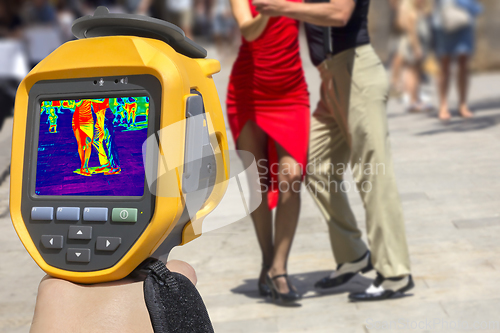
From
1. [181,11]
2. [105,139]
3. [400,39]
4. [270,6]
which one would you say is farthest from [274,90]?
[181,11]

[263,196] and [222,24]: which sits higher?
[222,24]

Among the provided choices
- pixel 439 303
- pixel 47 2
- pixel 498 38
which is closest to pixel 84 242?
pixel 439 303

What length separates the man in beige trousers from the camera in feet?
8.41

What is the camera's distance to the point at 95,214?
1021mm

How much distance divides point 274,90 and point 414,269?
3.49 ft

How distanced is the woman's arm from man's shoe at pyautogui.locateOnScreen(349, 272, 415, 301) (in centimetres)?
117

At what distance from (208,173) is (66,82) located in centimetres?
28

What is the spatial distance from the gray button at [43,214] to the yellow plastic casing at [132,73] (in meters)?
0.04

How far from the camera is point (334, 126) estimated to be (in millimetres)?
2789

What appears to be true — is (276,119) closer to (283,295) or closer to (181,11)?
(283,295)

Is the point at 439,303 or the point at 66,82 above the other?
the point at 66,82

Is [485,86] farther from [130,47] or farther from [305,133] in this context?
[130,47]

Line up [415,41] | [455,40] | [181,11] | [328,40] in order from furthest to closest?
1. [181,11]
2. [415,41]
3. [455,40]
4. [328,40]

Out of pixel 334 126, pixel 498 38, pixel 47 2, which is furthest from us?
pixel 498 38
